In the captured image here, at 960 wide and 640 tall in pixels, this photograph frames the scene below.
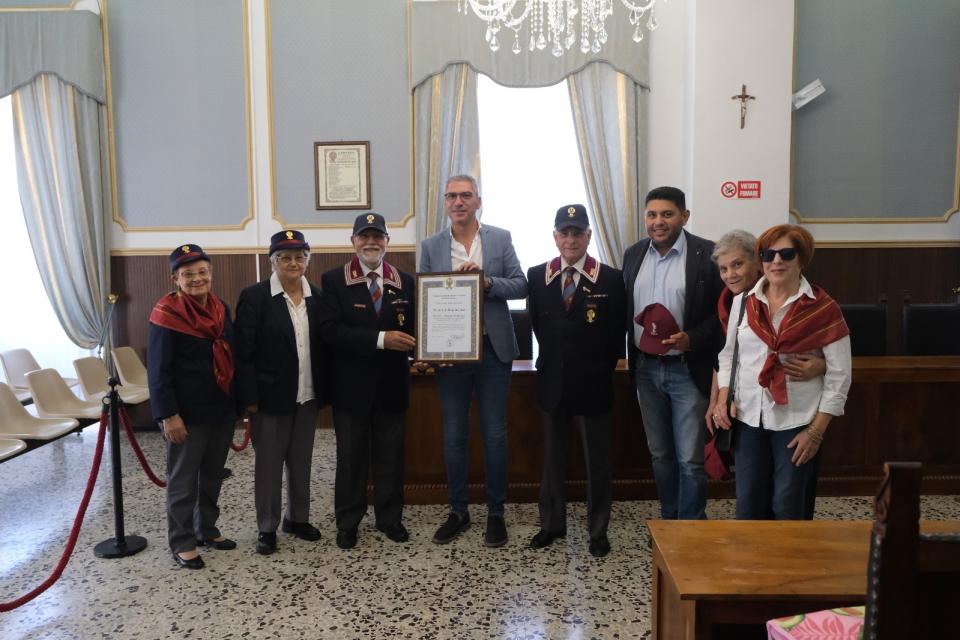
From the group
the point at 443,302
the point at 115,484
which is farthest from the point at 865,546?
the point at 115,484

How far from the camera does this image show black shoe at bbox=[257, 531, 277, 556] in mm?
2945

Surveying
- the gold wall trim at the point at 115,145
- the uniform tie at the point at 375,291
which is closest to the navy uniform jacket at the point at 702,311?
the uniform tie at the point at 375,291

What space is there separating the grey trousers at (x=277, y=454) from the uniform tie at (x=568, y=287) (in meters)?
1.31

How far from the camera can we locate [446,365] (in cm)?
288

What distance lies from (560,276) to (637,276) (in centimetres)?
36

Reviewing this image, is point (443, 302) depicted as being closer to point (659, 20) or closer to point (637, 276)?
point (637, 276)

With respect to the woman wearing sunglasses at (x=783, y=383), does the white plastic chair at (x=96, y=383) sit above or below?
below

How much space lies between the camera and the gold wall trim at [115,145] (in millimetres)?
5164

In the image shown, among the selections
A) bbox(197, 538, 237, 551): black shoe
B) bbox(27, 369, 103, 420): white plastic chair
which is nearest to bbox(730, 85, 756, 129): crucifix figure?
bbox(197, 538, 237, 551): black shoe

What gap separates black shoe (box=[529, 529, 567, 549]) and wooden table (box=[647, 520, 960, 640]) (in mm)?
1294

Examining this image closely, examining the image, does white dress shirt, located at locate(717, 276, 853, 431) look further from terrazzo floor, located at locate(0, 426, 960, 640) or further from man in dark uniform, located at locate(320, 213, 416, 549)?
man in dark uniform, located at locate(320, 213, 416, 549)

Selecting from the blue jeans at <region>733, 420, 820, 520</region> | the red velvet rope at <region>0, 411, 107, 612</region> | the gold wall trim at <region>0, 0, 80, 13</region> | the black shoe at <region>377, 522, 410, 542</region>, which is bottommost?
the black shoe at <region>377, 522, 410, 542</region>

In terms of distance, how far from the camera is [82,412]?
4059mm

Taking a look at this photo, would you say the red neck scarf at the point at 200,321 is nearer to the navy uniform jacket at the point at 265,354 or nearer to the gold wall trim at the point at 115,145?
the navy uniform jacket at the point at 265,354
